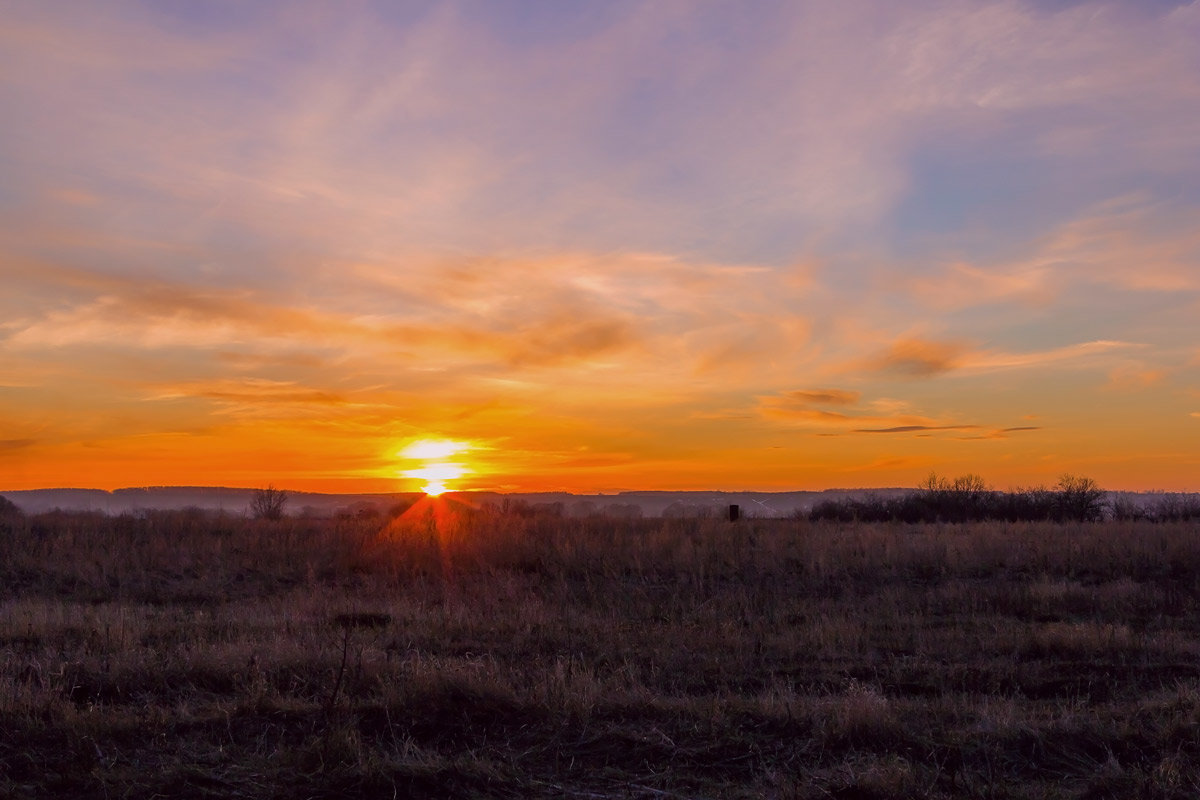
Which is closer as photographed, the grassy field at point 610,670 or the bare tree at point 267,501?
the grassy field at point 610,670

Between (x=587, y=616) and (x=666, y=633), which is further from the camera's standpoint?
(x=587, y=616)

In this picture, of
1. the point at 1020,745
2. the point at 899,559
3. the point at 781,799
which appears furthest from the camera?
the point at 899,559

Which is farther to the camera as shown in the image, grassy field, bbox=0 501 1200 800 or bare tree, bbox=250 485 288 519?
bare tree, bbox=250 485 288 519

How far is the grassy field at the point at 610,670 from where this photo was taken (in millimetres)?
6539

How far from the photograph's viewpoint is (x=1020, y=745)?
23.5ft

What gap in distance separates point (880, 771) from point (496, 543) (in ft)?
55.1

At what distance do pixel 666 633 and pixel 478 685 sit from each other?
17.4ft

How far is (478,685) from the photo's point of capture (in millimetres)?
8180

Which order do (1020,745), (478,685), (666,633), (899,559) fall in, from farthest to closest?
(899,559) → (666,633) → (478,685) → (1020,745)

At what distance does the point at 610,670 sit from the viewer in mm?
10625

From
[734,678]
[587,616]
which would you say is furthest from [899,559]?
[734,678]

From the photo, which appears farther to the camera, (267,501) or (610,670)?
(267,501)

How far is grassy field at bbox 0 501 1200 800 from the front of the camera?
6539mm

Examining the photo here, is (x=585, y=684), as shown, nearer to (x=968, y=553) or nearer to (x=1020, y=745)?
(x=1020, y=745)
